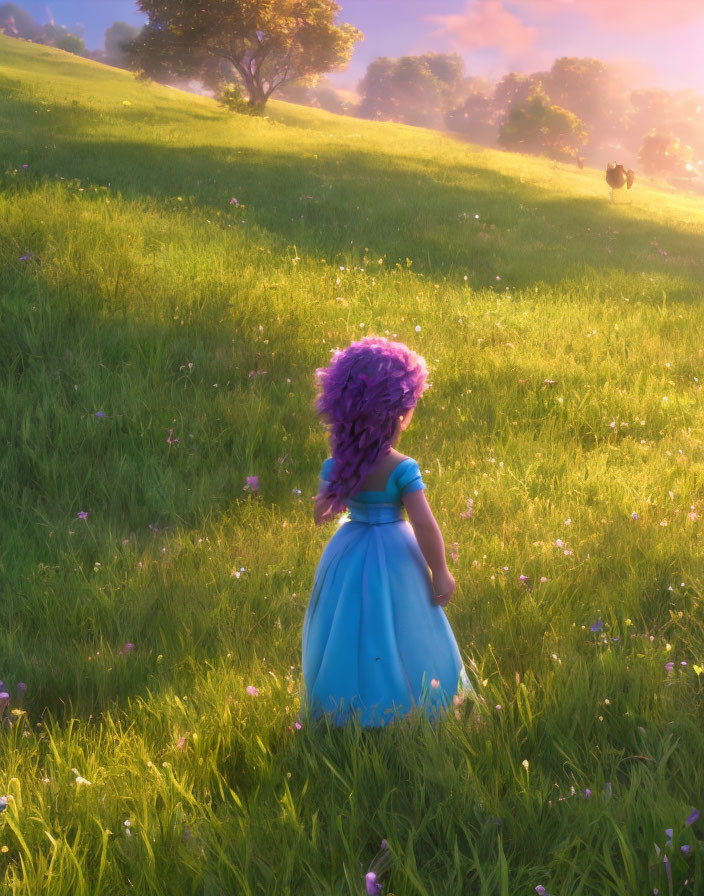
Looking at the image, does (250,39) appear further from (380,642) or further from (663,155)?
(663,155)

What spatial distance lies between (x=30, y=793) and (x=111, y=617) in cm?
118

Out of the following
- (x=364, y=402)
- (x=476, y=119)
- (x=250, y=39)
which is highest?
(x=476, y=119)

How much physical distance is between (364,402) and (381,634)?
0.84m

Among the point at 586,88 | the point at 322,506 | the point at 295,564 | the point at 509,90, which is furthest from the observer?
the point at 509,90

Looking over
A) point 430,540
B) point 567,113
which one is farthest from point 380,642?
point 567,113

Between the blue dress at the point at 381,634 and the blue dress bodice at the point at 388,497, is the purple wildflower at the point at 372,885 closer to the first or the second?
the blue dress at the point at 381,634

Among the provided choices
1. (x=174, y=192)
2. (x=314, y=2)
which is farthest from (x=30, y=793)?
(x=314, y=2)

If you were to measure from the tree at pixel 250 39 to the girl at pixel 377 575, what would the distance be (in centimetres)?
4238

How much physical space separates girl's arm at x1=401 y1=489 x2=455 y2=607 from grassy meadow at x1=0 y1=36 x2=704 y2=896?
403 mm

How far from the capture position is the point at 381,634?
2562mm

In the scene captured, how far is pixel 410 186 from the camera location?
18.2 m

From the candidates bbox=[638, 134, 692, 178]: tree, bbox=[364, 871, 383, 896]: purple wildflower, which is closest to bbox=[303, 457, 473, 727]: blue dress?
bbox=[364, 871, 383, 896]: purple wildflower

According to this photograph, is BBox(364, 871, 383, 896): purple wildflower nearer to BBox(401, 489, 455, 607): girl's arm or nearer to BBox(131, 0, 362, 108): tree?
BBox(401, 489, 455, 607): girl's arm

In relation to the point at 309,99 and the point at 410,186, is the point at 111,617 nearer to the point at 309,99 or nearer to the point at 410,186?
the point at 410,186
